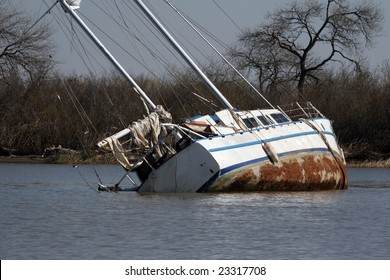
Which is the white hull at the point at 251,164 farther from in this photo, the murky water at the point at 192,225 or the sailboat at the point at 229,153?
the murky water at the point at 192,225

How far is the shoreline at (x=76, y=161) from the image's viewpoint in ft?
206

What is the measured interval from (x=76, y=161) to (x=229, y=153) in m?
28.0

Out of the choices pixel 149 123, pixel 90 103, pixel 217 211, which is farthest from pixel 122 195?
pixel 90 103

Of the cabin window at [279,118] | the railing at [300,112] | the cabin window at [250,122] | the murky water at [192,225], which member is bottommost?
the murky water at [192,225]

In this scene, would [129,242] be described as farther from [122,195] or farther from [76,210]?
[122,195]

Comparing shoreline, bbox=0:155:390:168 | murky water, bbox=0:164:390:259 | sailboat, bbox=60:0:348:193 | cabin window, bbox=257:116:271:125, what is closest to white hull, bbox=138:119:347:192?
sailboat, bbox=60:0:348:193

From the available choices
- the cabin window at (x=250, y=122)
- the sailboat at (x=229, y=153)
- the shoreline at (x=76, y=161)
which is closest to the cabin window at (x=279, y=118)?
the sailboat at (x=229, y=153)

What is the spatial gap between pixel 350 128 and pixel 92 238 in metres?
38.9

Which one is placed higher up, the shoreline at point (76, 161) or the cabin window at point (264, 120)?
the cabin window at point (264, 120)

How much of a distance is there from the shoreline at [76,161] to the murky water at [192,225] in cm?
1750

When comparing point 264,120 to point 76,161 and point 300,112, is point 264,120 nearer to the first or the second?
point 300,112

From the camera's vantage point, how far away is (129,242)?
94.5ft

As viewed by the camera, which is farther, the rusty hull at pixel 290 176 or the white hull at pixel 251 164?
the rusty hull at pixel 290 176

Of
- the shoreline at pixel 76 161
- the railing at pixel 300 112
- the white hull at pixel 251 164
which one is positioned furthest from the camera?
the shoreline at pixel 76 161
